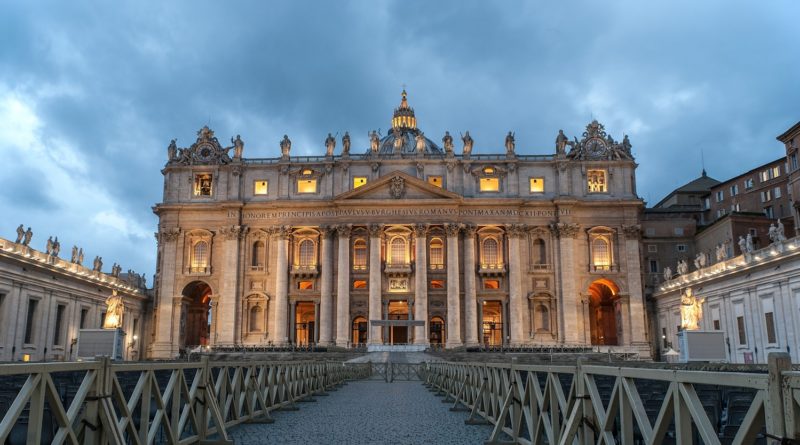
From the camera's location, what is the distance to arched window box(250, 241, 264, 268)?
68.8 metres

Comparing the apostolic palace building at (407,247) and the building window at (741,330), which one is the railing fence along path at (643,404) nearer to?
the building window at (741,330)

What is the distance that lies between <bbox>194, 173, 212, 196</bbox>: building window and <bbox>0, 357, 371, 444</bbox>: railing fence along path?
55813 mm

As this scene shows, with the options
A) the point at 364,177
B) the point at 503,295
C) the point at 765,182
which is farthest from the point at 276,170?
the point at 765,182

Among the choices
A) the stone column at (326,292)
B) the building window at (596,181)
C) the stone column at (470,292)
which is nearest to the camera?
the stone column at (470,292)

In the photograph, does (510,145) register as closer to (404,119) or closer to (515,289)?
(515,289)

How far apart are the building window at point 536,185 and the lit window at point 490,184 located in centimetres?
343

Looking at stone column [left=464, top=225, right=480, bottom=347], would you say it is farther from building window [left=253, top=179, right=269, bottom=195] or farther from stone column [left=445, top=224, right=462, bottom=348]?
building window [left=253, top=179, right=269, bottom=195]

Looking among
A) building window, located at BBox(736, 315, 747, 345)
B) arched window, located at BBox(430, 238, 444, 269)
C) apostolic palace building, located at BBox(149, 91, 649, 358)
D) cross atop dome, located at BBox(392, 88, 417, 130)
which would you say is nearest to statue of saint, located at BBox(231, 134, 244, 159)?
apostolic palace building, located at BBox(149, 91, 649, 358)

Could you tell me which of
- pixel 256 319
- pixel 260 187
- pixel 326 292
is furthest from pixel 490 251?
pixel 260 187

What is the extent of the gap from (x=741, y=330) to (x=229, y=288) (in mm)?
44176

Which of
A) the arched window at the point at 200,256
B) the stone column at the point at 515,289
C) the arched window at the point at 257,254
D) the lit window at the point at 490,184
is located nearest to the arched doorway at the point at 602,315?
the stone column at the point at 515,289

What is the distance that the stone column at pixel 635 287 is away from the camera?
64688mm

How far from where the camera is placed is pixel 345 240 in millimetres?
66750

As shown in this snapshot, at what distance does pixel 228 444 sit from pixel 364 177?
2329 inches
